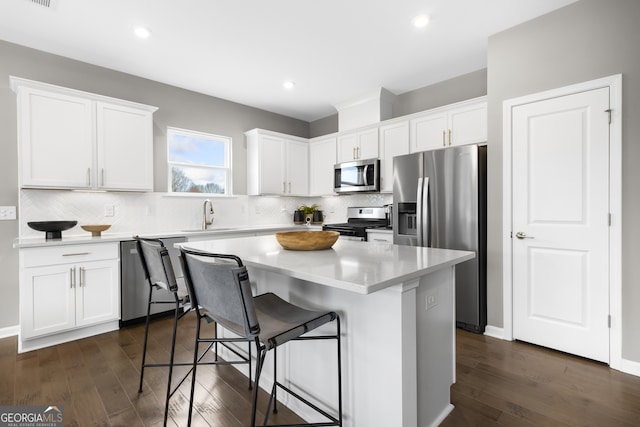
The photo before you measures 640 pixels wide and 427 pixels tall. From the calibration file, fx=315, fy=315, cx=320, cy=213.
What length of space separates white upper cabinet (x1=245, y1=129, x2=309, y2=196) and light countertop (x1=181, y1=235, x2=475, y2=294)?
272 cm

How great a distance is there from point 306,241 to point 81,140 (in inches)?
108

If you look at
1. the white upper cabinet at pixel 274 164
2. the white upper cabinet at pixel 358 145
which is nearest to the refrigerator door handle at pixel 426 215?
the white upper cabinet at pixel 358 145

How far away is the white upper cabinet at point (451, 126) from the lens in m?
3.28

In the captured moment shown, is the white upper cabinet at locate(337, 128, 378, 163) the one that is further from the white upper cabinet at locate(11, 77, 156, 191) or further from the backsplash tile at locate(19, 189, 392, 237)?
the white upper cabinet at locate(11, 77, 156, 191)

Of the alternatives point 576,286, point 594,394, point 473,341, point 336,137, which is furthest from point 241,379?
point 336,137

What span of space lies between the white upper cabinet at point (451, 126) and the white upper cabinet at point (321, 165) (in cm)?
141

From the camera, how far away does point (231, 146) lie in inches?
185

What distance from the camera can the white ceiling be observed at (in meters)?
2.55

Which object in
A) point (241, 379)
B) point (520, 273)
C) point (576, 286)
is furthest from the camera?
point (520, 273)

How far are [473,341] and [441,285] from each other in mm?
1464

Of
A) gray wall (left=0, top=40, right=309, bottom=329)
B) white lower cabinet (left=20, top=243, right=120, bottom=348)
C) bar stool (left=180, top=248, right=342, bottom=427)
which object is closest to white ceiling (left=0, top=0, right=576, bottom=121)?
gray wall (left=0, top=40, right=309, bottom=329)

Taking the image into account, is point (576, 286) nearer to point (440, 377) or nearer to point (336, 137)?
point (440, 377)

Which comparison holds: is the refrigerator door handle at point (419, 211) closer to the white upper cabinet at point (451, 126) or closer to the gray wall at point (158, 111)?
the white upper cabinet at point (451, 126)

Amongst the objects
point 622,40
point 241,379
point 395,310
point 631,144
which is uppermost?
point 622,40
